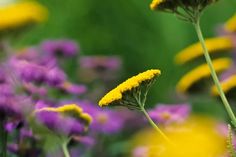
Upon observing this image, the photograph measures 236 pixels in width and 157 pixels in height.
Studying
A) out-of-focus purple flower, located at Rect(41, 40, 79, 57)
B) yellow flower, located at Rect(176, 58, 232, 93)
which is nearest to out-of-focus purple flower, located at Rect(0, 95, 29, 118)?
yellow flower, located at Rect(176, 58, 232, 93)

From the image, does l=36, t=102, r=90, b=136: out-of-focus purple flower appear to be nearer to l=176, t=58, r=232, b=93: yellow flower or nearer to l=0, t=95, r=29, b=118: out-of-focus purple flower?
l=0, t=95, r=29, b=118: out-of-focus purple flower

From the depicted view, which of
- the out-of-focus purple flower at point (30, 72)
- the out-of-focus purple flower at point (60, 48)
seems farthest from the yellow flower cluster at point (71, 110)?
the out-of-focus purple flower at point (60, 48)

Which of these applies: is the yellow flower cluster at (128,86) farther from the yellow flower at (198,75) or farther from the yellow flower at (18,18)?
the yellow flower at (18,18)

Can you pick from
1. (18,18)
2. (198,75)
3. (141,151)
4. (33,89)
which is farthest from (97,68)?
(141,151)

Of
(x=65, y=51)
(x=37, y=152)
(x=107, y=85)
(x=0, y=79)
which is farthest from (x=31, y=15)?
(x=37, y=152)

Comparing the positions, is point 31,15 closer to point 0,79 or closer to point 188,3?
point 0,79

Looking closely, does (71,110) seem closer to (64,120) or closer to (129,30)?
(64,120)
